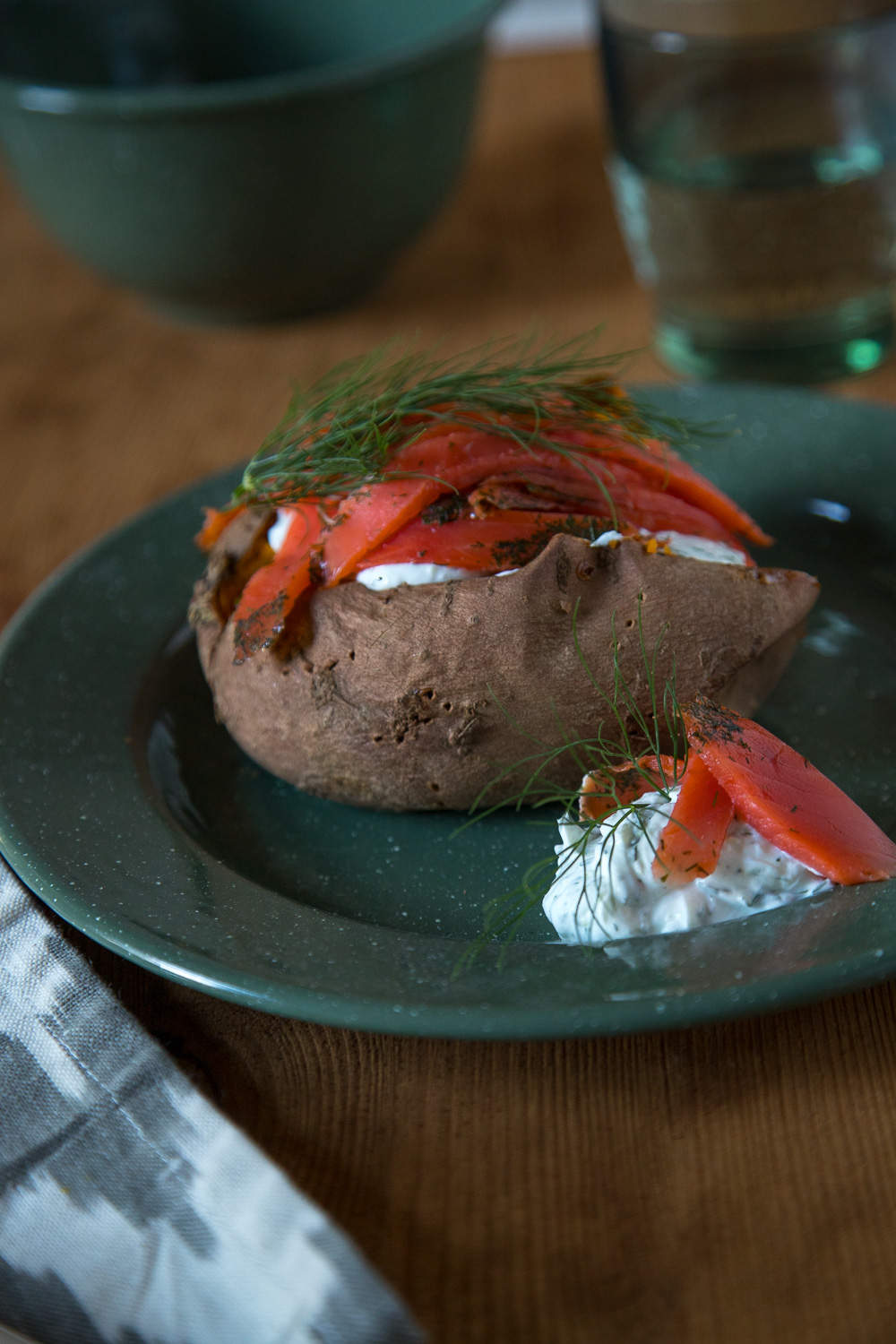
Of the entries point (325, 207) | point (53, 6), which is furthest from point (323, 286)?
point (53, 6)

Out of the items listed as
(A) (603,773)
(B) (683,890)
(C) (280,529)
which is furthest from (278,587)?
(B) (683,890)

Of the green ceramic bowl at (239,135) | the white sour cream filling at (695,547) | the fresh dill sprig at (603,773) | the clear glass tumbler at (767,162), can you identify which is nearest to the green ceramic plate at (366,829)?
the fresh dill sprig at (603,773)

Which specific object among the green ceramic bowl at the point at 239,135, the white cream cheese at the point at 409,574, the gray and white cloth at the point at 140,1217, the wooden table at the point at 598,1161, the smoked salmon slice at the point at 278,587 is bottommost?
the wooden table at the point at 598,1161

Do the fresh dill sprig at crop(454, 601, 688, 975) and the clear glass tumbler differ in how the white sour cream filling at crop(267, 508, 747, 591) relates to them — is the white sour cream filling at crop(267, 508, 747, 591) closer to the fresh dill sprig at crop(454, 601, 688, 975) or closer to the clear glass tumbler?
the fresh dill sprig at crop(454, 601, 688, 975)

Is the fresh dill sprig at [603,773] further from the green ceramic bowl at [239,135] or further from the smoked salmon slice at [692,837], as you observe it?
the green ceramic bowl at [239,135]

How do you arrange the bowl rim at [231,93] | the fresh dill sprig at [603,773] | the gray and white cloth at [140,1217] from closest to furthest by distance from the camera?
1. the gray and white cloth at [140,1217]
2. the fresh dill sprig at [603,773]
3. the bowl rim at [231,93]

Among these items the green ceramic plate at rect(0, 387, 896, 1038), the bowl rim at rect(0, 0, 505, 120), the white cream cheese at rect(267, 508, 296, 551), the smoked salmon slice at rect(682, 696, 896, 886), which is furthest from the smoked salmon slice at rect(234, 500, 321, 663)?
the bowl rim at rect(0, 0, 505, 120)

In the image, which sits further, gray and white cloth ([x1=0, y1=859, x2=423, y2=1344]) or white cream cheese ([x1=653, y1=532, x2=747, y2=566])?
white cream cheese ([x1=653, y1=532, x2=747, y2=566])
